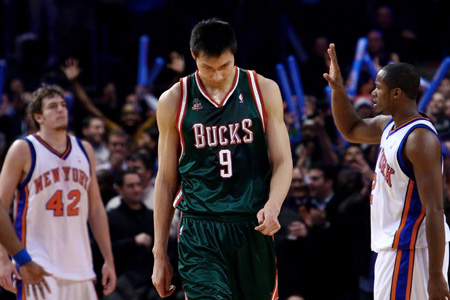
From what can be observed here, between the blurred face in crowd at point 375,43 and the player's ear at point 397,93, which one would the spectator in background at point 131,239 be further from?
the blurred face in crowd at point 375,43

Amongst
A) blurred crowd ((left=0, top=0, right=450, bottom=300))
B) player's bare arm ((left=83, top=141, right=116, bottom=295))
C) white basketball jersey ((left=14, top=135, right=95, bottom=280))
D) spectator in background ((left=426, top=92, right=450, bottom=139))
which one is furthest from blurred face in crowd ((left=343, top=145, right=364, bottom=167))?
white basketball jersey ((left=14, top=135, right=95, bottom=280))

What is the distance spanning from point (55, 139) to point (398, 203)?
9.72 feet

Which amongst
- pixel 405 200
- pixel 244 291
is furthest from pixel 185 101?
pixel 405 200

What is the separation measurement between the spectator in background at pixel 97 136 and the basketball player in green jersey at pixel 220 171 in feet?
18.5

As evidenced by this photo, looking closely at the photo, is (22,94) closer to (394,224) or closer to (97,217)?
(97,217)

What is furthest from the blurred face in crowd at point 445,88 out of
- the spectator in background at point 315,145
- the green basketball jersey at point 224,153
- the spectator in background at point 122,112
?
the green basketball jersey at point 224,153

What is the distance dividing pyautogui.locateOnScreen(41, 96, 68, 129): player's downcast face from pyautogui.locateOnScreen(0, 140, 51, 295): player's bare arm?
11.3 inches

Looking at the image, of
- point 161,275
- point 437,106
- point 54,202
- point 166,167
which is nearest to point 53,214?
point 54,202

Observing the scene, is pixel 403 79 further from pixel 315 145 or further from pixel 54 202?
pixel 315 145

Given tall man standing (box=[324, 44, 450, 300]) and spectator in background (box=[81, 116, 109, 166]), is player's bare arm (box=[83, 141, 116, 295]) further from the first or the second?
spectator in background (box=[81, 116, 109, 166])

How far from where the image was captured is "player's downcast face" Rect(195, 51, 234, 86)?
4.64m

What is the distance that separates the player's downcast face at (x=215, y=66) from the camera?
4.64 metres

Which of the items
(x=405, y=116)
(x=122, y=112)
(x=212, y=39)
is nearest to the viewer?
(x=212, y=39)

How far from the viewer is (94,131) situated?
10.4m
